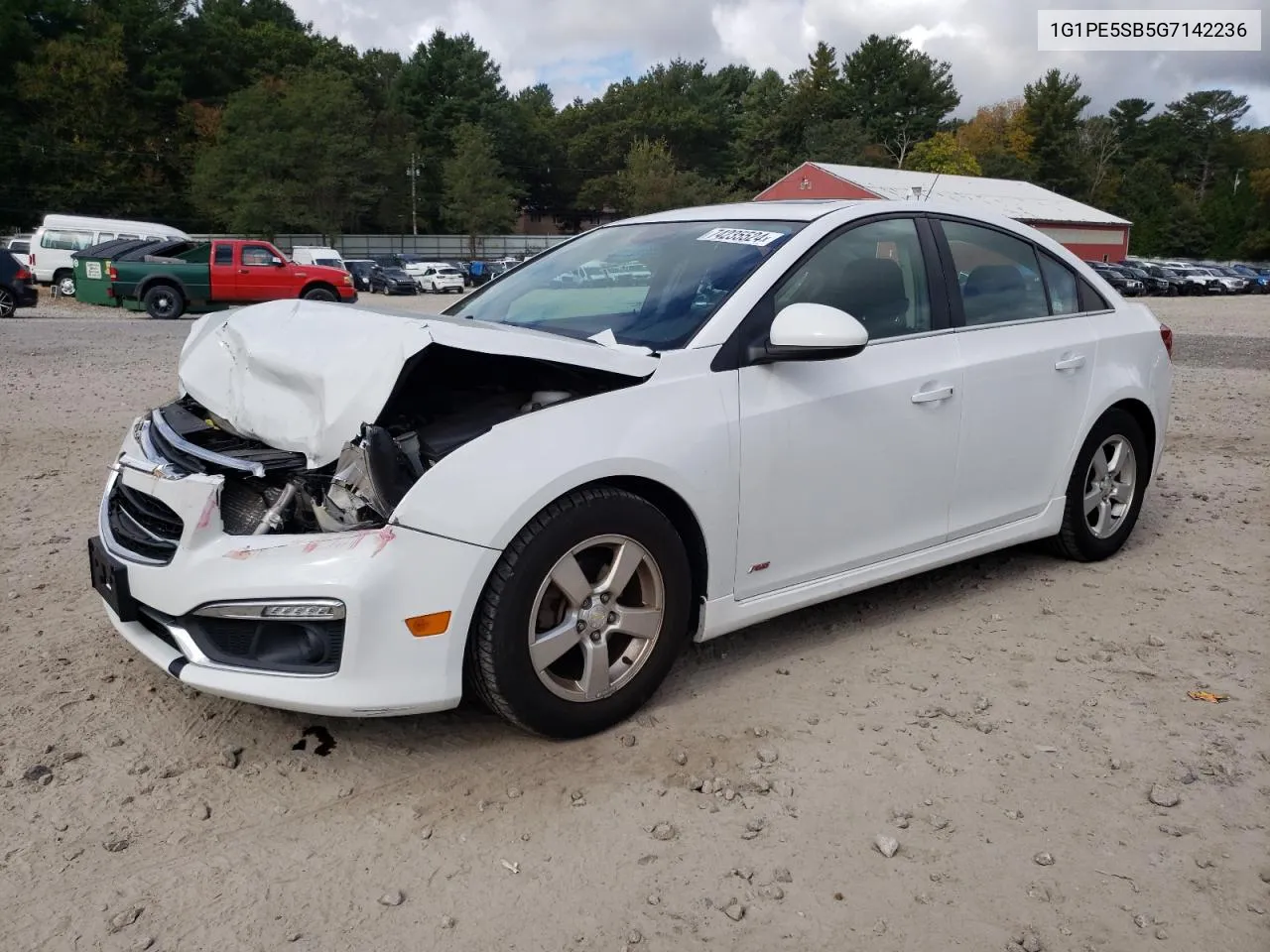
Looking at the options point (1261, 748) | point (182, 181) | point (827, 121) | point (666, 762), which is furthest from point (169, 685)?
point (827, 121)

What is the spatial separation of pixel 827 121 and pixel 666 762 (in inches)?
3483

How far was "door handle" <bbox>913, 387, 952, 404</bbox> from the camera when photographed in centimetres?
382

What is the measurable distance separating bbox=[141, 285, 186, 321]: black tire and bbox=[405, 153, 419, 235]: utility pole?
51.5 meters

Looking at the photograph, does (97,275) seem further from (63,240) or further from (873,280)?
(873,280)

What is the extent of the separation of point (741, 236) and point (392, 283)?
124 ft

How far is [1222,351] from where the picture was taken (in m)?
16.0

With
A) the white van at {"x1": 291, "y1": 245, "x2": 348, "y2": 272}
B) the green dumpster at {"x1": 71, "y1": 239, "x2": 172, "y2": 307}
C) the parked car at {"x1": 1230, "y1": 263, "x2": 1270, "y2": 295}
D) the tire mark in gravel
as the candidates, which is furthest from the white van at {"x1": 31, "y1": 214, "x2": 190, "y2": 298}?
the parked car at {"x1": 1230, "y1": 263, "x2": 1270, "y2": 295}

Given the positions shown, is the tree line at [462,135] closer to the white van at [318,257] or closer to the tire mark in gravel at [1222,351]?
the white van at [318,257]

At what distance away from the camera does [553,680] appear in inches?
121

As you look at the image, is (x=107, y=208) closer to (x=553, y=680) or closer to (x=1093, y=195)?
(x=553, y=680)

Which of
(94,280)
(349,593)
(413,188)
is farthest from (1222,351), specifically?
(413,188)

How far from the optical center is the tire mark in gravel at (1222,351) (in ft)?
45.8

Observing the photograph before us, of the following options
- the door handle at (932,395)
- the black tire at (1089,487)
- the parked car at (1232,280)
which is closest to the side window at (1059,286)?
the black tire at (1089,487)

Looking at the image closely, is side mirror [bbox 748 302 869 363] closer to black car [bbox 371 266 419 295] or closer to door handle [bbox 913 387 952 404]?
door handle [bbox 913 387 952 404]
